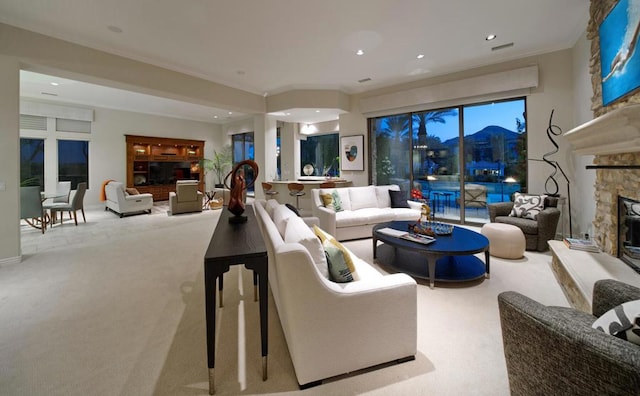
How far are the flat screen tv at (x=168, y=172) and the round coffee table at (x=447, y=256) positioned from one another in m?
9.55

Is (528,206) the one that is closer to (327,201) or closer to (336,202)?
(336,202)

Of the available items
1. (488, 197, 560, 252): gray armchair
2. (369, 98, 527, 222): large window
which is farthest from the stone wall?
(369, 98, 527, 222): large window

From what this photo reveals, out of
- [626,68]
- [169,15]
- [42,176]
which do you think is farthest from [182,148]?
[626,68]

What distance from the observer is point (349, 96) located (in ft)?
23.7

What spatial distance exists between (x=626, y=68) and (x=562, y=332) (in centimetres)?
297

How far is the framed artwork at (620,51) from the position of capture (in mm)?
2230

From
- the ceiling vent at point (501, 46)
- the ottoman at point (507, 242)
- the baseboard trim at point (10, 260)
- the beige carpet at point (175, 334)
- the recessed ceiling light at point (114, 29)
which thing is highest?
the ceiling vent at point (501, 46)

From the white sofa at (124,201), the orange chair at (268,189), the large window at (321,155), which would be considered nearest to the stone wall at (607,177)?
the orange chair at (268,189)

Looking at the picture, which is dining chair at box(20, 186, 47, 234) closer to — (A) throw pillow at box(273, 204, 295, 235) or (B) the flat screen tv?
(B) the flat screen tv

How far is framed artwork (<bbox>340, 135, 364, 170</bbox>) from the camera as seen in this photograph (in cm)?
717

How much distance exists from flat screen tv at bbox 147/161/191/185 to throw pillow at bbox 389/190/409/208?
8.73m

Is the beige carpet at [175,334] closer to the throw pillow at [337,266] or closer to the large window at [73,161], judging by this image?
the throw pillow at [337,266]

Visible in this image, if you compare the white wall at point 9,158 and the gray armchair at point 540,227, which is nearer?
the white wall at point 9,158

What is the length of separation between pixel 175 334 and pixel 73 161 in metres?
9.28
